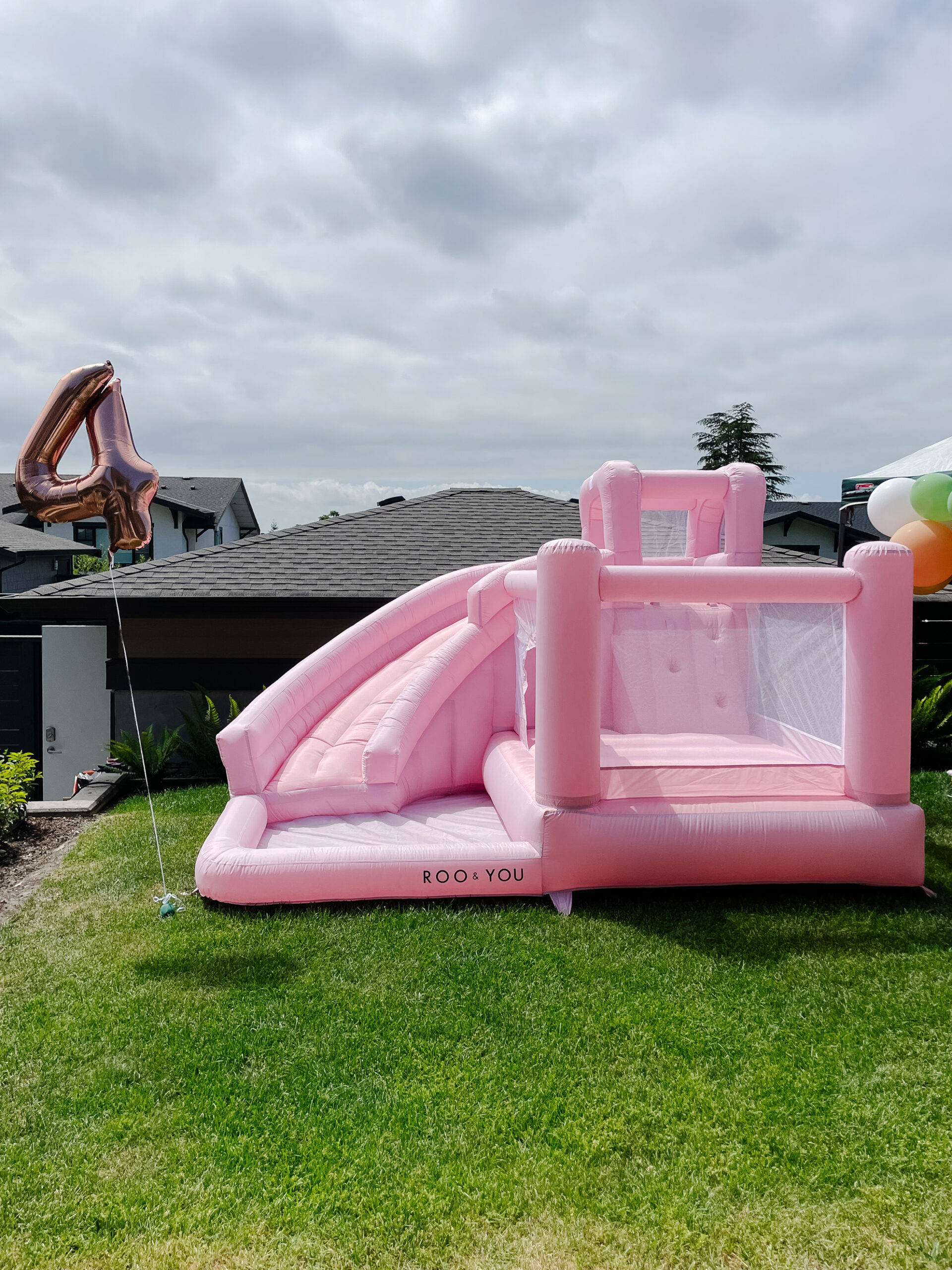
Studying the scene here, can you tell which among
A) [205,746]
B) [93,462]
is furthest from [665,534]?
[205,746]

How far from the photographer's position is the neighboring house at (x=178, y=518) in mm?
29547

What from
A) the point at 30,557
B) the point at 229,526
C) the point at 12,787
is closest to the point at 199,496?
the point at 229,526

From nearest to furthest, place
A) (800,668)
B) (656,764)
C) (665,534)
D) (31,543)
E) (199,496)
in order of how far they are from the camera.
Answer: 1. (656,764)
2. (800,668)
3. (665,534)
4. (31,543)
5. (199,496)

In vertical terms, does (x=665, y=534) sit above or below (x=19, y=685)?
above

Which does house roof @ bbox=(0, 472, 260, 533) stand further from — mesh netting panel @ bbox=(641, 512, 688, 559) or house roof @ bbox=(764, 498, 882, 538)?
mesh netting panel @ bbox=(641, 512, 688, 559)

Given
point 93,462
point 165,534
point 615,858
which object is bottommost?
point 615,858

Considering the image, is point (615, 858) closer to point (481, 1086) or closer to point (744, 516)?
point (481, 1086)

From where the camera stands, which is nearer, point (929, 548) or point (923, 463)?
point (929, 548)

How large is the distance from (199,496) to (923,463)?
30.6 m

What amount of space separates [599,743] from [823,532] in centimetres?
2455

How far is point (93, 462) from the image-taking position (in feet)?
17.1

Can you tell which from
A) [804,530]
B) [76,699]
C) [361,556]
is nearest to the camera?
[76,699]

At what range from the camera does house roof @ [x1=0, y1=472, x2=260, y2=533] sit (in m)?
29.8

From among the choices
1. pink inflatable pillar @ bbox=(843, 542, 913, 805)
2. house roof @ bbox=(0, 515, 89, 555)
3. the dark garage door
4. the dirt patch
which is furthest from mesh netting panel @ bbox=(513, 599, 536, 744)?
house roof @ bbox=(0, 515, 89, 555)
